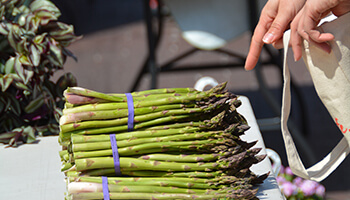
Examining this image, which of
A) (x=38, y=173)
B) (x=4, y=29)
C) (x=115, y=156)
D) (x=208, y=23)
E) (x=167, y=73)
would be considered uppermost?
(x=4, y=29)

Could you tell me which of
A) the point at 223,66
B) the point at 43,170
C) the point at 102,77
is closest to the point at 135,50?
the point at 102,77

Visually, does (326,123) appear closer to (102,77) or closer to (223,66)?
(223,66)

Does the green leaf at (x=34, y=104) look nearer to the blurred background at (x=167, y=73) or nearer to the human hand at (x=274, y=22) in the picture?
the human hand at (x=274, y=22)

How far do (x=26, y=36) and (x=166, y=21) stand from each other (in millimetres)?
4073

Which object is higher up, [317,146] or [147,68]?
[147,68]

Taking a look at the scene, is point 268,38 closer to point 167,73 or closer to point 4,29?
point 4,29

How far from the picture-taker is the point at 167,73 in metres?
4.05

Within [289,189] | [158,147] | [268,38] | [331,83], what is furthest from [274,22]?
[289,189]

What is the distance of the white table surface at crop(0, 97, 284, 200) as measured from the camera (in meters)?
1.52

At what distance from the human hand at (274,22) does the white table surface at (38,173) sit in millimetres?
430

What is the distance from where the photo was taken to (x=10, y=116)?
6.39 ft

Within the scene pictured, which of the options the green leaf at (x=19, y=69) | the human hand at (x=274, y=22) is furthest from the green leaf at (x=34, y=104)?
the human hand at (x=274, y=22)

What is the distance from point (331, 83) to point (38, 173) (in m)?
1.10

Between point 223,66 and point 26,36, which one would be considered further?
point 223,66
